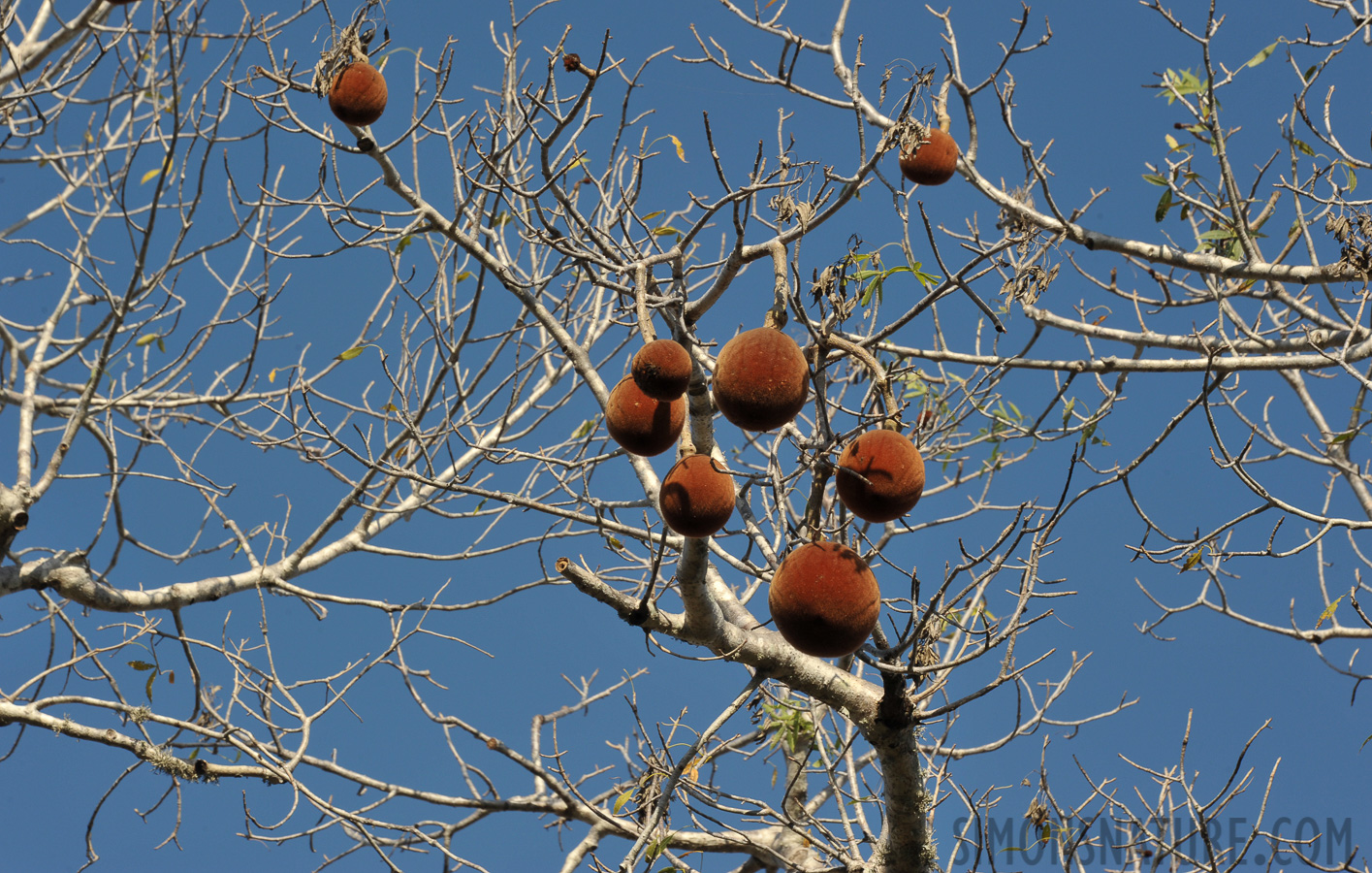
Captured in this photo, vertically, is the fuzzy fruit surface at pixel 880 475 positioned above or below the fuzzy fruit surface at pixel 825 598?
above

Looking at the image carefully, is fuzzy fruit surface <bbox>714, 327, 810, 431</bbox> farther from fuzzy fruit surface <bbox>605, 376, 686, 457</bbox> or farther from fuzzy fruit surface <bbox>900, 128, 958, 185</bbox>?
fuzzy fruit surface <bbox>900, 128, 958, 185</bbox>

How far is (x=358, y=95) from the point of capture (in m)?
3.65

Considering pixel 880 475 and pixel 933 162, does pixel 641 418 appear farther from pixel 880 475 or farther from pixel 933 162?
pixel 933 162

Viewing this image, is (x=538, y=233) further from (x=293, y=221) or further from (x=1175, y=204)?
(x=1175, y=204)

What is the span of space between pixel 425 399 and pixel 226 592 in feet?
4.23

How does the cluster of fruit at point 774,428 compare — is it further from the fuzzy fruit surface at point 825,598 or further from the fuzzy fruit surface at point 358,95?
the fuzzy fruit surface at point 358,95

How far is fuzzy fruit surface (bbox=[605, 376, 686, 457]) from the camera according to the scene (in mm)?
2205

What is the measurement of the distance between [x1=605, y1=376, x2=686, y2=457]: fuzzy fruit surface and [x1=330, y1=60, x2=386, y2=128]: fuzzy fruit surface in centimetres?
198

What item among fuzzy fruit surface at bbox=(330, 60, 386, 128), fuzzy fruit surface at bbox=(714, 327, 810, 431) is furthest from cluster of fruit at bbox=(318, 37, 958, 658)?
fuzzy fruit surface at bbox=(330, 60, 386, 128)

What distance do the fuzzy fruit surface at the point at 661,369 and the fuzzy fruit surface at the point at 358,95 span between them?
2.11 meters

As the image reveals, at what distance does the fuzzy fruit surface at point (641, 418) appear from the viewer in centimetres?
221

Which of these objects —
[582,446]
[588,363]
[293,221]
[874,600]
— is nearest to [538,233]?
[588,363]

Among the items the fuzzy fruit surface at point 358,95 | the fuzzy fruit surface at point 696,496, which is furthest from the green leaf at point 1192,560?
the fuzzy fruit surface at point 358,95

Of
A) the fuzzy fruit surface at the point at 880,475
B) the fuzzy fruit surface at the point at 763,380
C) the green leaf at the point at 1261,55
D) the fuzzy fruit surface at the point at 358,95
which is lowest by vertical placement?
the fuzzy fruit surface at the point at 880,475
